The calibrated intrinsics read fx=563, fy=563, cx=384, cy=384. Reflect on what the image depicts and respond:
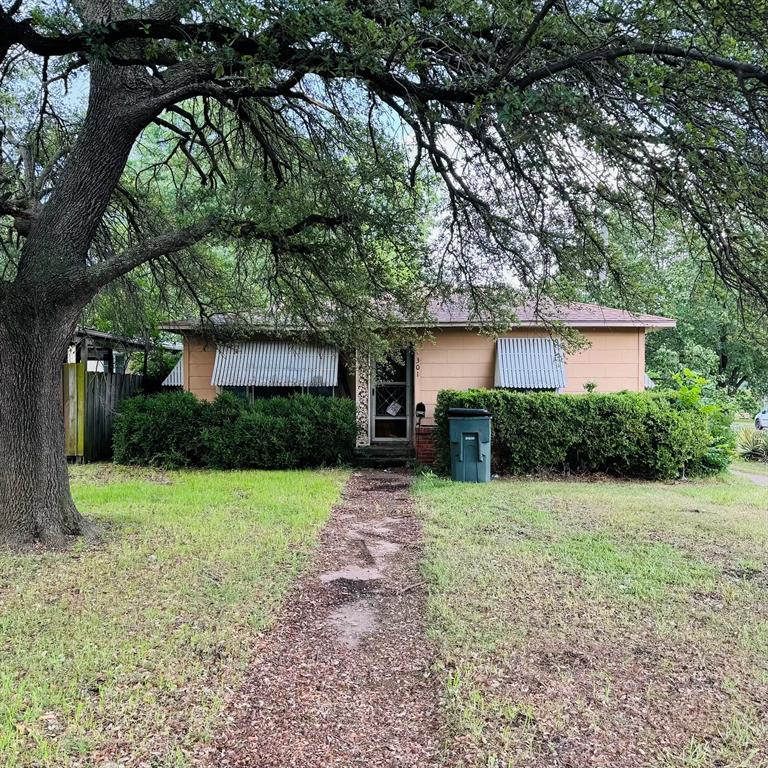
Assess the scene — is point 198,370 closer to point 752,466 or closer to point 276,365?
point 276,365

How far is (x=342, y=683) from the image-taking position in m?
3.04

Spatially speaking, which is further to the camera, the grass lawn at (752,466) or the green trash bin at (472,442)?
the grass lawn at (752,466)

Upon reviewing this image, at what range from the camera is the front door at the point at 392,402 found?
41.9 feet

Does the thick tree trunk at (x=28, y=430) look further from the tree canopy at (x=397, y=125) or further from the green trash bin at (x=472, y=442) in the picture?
the green trash bin at (x=472, y=442)

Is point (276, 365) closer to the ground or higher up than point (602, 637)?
higher up

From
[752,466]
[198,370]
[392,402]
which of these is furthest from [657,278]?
[198,370]

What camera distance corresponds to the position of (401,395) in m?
12.9

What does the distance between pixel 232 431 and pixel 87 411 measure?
3365mm

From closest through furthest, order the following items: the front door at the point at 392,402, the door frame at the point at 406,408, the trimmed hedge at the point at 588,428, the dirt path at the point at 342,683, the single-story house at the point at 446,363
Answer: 1. the dirt path at the point at 342,683
2. the trimmed hedge at the point at 588,428
3. the single-story house at the point at 446,363
4. the door frame at the point at 406,408
5. the front door at the point at 392,402

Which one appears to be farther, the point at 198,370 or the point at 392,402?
the point at 392,402

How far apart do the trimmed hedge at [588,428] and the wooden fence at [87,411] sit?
24.1ft

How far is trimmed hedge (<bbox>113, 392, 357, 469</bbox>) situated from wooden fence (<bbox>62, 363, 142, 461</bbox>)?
944mm

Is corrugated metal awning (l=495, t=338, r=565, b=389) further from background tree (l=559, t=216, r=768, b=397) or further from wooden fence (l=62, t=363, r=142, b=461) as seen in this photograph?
wooden fence (l=62, t=363, r=142, b=461)

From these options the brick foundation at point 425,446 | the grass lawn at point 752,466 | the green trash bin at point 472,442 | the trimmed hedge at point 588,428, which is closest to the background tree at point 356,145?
the green trash bin at point 472,442
